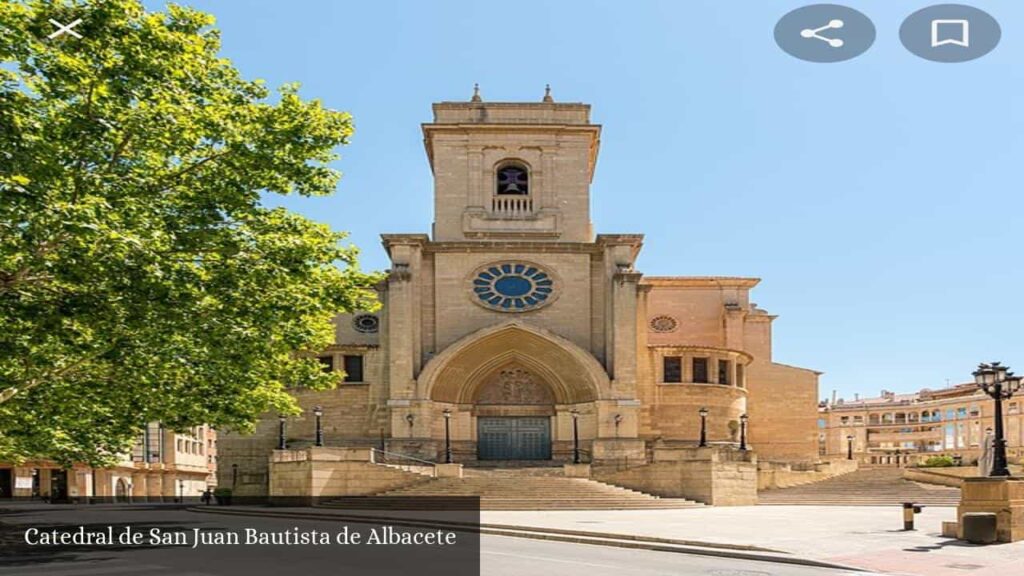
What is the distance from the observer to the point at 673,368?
162 ft

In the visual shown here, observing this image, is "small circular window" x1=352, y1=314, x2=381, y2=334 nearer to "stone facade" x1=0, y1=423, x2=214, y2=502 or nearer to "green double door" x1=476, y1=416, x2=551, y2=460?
"green double door" x1=476, y1=416, x2=551, y2=460

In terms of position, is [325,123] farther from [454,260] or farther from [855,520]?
[454,260]

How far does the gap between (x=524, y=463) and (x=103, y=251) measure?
31909mm

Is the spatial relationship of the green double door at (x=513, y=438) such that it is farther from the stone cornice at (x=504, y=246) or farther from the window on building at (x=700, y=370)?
the stone cornice at (x=504, y=246)

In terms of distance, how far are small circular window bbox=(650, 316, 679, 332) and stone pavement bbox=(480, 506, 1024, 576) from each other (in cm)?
2040

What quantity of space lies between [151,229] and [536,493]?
21.5m

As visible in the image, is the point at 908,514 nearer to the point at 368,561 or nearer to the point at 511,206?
the point at 368,561

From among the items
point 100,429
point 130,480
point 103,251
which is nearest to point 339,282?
point 103,251

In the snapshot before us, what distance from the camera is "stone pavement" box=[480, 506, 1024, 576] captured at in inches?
663

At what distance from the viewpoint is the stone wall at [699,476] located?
3759 cm

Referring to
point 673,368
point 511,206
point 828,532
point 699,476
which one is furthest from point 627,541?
point 511,206

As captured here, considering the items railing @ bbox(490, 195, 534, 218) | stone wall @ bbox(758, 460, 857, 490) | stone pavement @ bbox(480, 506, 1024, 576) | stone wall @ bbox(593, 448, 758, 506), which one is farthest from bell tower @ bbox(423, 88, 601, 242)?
stone pavement @ bbox(480, 506, 1024, 576)

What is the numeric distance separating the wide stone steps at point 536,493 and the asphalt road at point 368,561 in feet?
45.8

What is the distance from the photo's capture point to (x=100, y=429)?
82.2 ft
